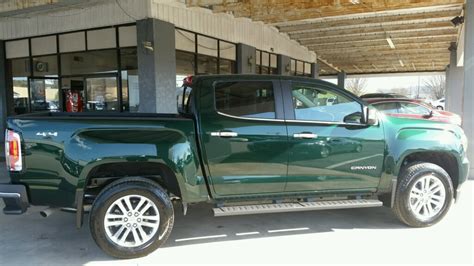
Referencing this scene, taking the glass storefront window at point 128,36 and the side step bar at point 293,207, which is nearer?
the side step bar at point 293,207

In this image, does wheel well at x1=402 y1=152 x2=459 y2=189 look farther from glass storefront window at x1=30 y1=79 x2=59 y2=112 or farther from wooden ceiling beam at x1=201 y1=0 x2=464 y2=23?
glass storefront window at x1=30 y1=79 x2=59 y2=112

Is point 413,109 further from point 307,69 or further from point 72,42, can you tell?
point 307,69

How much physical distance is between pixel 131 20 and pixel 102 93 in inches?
103

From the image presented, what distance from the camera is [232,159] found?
4121mm

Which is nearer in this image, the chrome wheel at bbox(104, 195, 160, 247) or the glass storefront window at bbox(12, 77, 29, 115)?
the chrome wheel at bbox(104, 195, 160, 247)

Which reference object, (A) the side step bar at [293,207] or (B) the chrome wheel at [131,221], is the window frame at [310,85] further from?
(B) the chrome wheel at [131,221]

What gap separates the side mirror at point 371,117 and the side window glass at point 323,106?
8 centimetres

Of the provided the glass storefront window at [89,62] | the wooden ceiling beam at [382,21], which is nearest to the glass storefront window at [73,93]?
the glass storefront window at [89,62]

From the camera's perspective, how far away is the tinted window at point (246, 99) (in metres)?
4.23

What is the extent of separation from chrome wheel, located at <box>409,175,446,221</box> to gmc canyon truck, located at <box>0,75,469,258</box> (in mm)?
13

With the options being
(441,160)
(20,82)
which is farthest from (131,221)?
(20,82)

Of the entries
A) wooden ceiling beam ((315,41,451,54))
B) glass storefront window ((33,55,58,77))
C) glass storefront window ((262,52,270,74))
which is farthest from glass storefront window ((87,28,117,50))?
wooden ceiling beam ((315,41,451,54))

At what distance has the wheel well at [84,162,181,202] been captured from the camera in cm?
394

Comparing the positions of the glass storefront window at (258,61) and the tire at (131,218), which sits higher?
the glass storefront window at (258,61)
